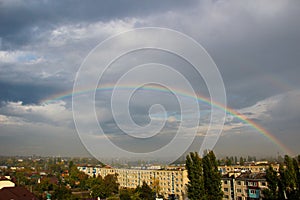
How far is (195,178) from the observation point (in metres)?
17.3

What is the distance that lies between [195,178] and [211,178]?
3.37ft

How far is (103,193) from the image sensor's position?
33094 mm

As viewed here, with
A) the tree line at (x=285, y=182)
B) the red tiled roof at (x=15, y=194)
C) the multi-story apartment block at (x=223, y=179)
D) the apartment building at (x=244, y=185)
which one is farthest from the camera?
the multi-story apartment block at (x=223, y=179)

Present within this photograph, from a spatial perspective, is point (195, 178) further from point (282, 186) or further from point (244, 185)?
point (244, 185)

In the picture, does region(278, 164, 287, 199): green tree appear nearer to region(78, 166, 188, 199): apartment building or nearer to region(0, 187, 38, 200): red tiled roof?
region(0, 187, 38, 200): red tiled roof

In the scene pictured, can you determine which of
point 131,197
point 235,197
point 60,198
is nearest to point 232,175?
point 235,197

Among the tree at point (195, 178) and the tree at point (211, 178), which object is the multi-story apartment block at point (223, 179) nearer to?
the tree at point (211, 178)

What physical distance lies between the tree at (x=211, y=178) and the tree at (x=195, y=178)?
330mm

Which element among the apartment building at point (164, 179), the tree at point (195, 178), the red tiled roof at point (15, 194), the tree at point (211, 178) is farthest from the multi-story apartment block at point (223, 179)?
the red tiled roof at point (15, 194)

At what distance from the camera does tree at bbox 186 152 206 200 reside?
16875mm

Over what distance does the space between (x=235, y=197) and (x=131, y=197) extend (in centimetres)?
1037

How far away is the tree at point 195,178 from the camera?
16875mm

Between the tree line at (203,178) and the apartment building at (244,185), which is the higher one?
the tree line at (203,178)

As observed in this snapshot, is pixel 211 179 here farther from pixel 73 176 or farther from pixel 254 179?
pixel 73 176
